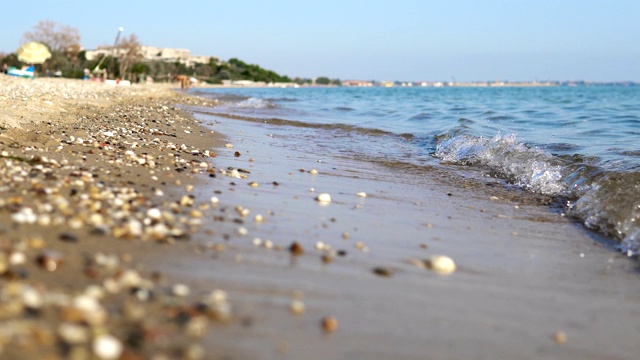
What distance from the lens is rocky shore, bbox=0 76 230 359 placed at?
217 centimetres

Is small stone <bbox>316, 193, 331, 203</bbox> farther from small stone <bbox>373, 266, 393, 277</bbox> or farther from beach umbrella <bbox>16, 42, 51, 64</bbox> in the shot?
beach umbrella <bbox>16, 42, 51, 64</bbox>

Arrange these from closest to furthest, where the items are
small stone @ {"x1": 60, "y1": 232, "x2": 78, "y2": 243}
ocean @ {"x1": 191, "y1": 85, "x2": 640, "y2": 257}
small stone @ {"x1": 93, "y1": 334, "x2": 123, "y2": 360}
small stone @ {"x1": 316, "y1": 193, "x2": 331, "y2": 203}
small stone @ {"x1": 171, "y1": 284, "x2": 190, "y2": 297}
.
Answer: small stone @ {"x1": 93, "y1": 334, "x2": 123, "y2": 360} < small stone @ {"x1": 171, "y1": 284, "x2": 190, "y2": 297} < small stone @ {"x1": 60, "y1": 232, "x2": 78, "y2": 243} < small stone @ {"x1": 316, "y1": 193, "x2": 331, "y2": 203} < ocean @ {"x1": 191, "y1": 85, "x2": 640, "y2": 257}

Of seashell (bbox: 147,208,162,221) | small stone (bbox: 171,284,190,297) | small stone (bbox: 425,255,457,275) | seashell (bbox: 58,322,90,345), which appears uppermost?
seashell (bbox: 147,208,162,221)

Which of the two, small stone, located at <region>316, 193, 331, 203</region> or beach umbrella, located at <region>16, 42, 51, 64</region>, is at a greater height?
beach umbrella, located at <region>16, 42, 51, 64</region>

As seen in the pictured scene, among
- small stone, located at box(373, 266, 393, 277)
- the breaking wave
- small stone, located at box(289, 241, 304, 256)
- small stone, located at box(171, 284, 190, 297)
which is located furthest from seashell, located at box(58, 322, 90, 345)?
the breaking wave

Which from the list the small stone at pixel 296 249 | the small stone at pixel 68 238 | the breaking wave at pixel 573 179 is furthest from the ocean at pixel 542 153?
the small stone at pixel 68 238

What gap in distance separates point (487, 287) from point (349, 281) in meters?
0.81

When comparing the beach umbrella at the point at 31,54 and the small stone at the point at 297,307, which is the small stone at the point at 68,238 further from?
the beach umbrella at the point at 31,54

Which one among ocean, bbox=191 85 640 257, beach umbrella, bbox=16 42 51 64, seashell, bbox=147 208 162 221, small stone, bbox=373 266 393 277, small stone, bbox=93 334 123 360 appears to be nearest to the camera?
small stone, bbox=93 334 123 360

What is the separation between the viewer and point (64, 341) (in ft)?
6.88

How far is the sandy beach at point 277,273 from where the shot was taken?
7.72 feet

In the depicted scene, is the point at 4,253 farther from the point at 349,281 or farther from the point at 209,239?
the point at 349,281

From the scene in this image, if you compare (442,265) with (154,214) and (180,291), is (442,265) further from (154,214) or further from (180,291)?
(154,214)

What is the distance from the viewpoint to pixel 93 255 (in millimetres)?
3029
